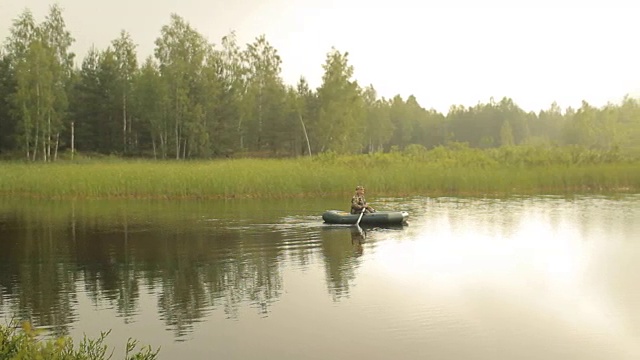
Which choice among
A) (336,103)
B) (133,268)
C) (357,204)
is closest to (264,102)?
(336,103)

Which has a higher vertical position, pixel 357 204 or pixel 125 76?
pixel 125 76

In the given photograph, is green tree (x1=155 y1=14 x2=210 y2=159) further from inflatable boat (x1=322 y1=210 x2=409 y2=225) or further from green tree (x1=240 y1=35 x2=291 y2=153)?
inflatable boat (x1=322 y1=210 x2=409 y2=225)

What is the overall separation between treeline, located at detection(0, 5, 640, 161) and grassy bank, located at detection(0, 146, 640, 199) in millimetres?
10625

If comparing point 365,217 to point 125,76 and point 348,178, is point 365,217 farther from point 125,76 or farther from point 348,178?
point 125,76

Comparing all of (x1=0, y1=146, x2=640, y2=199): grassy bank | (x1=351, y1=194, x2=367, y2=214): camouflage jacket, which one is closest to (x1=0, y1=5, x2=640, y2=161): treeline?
(x1=0, y1=146, x2=640, y2=199): grassy bank

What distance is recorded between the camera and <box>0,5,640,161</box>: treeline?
5069cm

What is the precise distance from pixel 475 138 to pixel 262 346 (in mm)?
115500

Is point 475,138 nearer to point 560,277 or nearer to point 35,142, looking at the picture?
point 35,142

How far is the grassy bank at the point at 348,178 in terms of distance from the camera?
31391 mm

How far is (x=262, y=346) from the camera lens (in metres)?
9.39

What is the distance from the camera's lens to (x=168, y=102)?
2135 inches

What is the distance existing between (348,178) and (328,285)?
20342 mm

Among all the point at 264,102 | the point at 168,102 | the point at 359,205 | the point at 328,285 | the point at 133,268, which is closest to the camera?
the point at 328,285

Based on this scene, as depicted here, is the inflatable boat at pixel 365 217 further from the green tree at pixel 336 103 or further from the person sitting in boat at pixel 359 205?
the green tree at pixel 336 103
